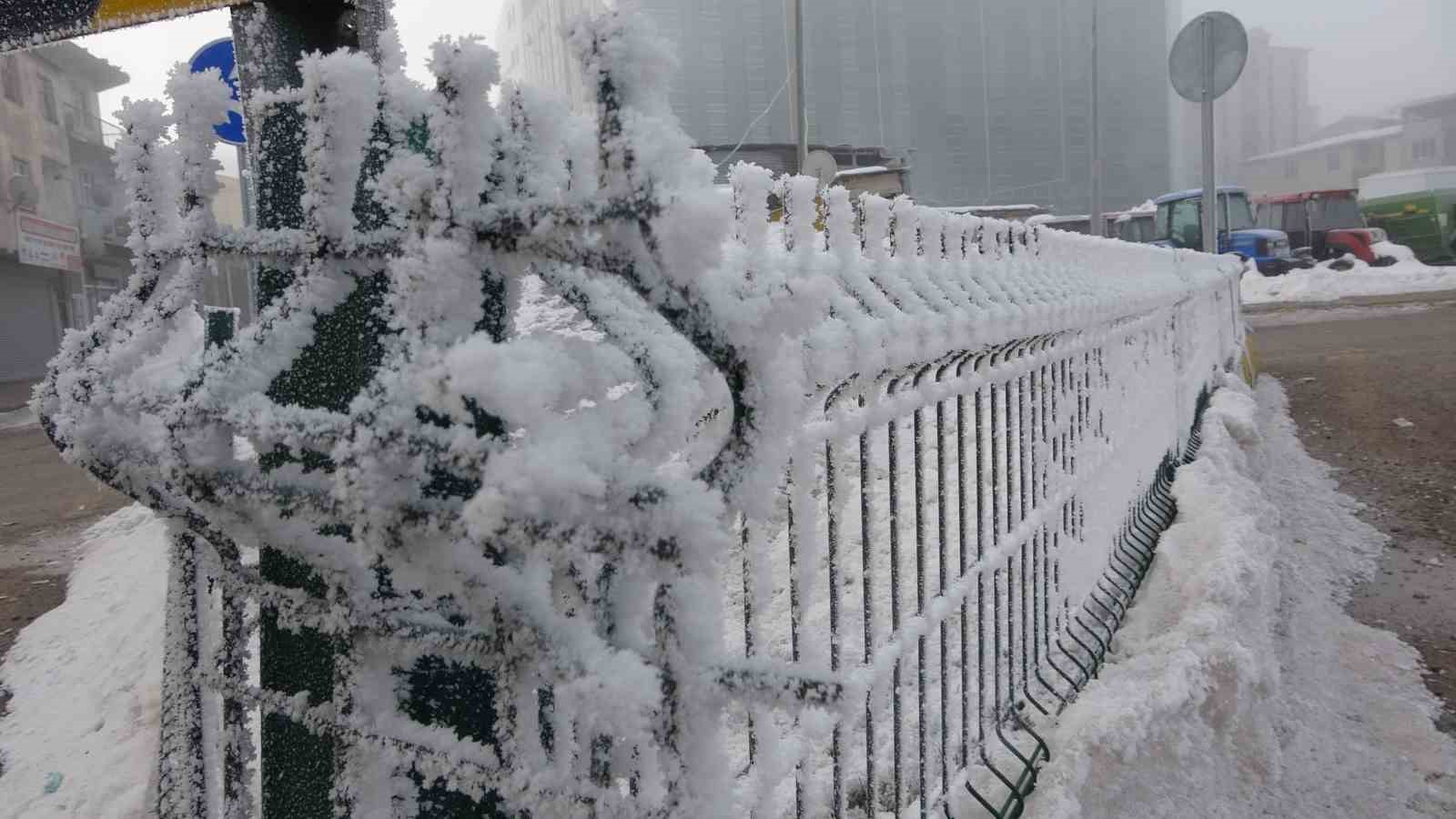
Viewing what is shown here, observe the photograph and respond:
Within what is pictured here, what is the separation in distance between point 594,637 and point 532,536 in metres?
0.15

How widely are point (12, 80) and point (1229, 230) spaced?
117ft

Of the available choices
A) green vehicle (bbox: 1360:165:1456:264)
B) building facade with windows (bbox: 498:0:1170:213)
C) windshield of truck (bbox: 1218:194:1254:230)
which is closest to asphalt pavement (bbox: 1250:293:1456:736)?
windshield of truck (bbox: 1218:194:1254:230)

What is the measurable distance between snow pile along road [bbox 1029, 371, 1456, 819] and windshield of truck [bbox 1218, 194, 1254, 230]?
22.0m

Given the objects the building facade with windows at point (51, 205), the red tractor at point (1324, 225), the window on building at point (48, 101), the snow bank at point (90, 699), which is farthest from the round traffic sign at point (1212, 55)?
the window on building at point (48, 101)

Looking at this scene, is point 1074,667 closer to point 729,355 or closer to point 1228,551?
point 1228,551

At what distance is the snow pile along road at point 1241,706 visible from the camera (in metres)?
2.29

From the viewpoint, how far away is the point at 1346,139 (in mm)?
56969

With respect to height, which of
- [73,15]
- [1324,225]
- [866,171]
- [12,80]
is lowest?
[73,15]

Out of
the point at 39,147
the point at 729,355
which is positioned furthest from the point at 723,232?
the point at 39,147

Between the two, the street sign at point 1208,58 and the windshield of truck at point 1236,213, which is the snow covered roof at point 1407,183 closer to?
the windshield of truck at point 1236,213

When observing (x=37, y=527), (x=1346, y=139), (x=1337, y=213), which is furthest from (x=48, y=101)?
(x=1346, y=139)

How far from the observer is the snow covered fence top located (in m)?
0.75

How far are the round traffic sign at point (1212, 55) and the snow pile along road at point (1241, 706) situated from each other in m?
6.88

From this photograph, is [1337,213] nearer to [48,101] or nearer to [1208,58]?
[1208,58]
